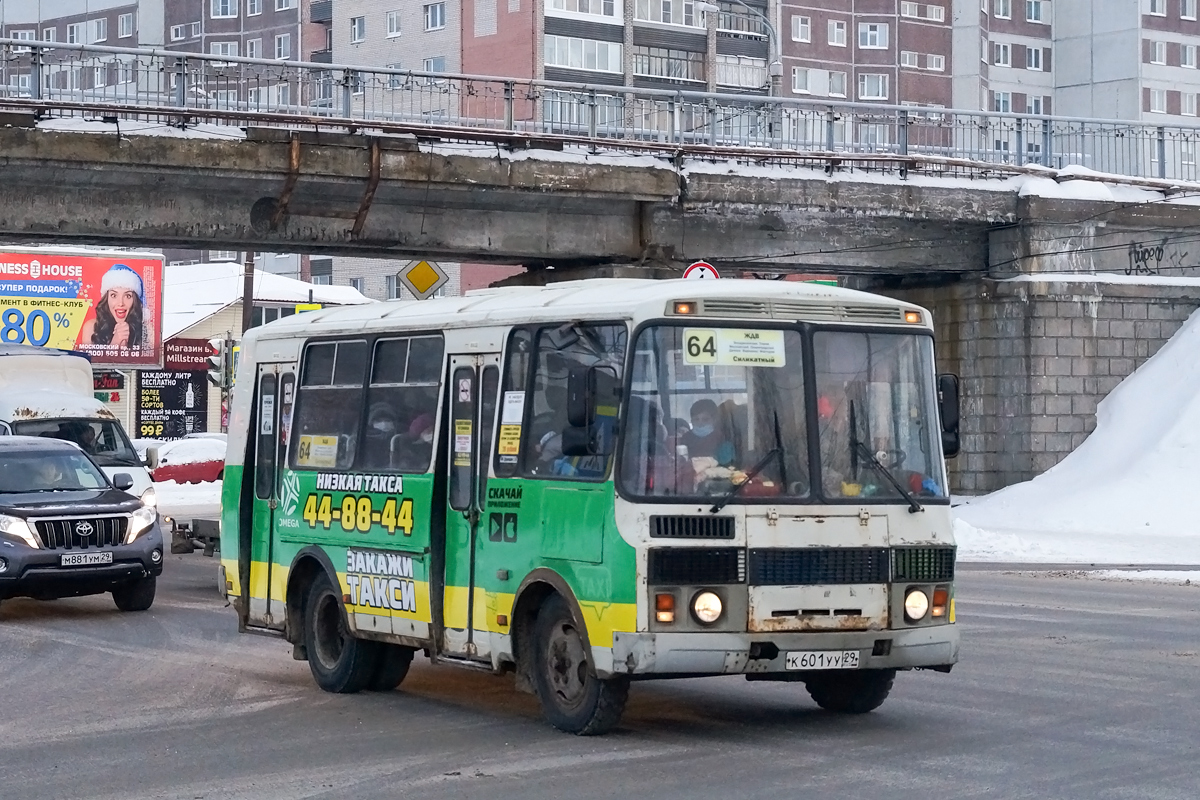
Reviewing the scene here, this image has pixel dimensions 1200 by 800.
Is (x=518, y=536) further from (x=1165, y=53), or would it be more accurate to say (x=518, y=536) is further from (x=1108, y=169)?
(x=1165, y=53)

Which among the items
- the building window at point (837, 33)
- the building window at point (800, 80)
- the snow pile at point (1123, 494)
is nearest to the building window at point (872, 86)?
the building window at point (837, 33)

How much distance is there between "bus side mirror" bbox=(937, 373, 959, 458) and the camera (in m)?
10.7

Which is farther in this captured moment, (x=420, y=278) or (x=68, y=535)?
(x=420, y=278)

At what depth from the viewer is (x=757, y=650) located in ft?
32.2

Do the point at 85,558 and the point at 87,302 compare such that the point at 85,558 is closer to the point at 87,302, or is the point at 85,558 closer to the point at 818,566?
the point at 818,566

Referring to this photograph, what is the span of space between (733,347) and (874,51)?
3456 inches

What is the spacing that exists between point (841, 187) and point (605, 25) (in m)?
49.1

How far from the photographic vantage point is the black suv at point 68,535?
17.5m

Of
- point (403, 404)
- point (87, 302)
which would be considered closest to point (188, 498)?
point (87, 302)

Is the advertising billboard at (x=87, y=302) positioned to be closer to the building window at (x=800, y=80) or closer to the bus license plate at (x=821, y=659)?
the building window at (x=800, y=80)

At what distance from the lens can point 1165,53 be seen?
98188mm

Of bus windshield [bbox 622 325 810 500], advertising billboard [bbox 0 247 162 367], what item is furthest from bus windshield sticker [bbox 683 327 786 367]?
advertising billboard [bbox 0 247 162 367]

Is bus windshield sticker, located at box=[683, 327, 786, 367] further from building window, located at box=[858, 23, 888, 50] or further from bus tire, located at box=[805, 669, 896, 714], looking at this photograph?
building window, located at box=[858, 23, 888, 50]

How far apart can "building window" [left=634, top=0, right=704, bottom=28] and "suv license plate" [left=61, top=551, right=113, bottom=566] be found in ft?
209
